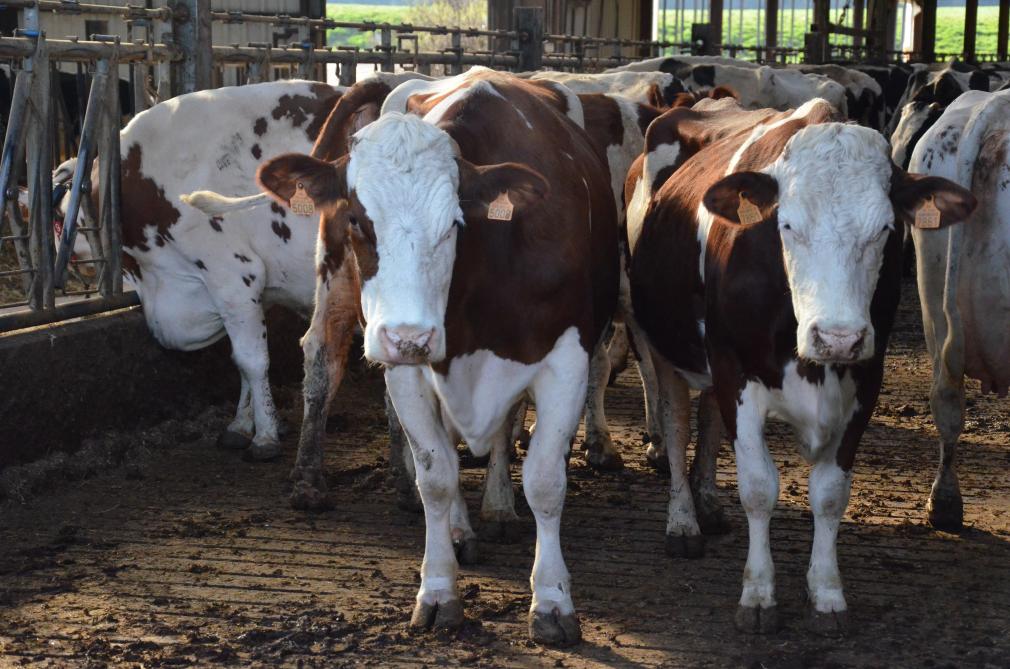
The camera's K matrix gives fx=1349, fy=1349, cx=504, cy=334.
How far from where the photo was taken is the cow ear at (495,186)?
174 inches

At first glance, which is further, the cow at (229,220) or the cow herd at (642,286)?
the cow at (229,220)

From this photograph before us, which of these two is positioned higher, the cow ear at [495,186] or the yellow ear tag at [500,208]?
the cow ear at [495,186]

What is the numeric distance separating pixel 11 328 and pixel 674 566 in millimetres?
3600

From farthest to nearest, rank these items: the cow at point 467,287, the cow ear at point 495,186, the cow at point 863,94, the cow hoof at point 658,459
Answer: the cow at point 863,94 → the cow hoof at point 658,459 → the cow ear at point 495,186 → the cow at point 467,287

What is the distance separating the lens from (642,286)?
583 cm

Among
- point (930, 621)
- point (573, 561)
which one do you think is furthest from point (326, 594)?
point (930, 621)

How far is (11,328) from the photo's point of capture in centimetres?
681

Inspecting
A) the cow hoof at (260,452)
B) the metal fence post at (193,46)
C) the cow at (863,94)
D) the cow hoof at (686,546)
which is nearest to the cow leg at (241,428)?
the cow hoof at (260,452)

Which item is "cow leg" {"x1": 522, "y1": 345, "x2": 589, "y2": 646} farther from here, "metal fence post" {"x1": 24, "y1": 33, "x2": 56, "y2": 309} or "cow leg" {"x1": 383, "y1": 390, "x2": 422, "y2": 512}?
"metal fence post" {"x1": 24, "y1": 33, "x2": 56, "y2": 309}

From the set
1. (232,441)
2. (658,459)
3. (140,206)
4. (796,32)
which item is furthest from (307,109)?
(796,32)

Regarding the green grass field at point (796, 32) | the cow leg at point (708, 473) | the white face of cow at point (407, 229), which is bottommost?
the cow leg at point (708, 473)

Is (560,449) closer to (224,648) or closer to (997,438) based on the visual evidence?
(224,648)

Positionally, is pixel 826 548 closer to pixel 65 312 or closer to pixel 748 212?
pixel 748 212

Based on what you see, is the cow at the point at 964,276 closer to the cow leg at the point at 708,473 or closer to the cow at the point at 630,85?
the cow leg at the point at 708,473
